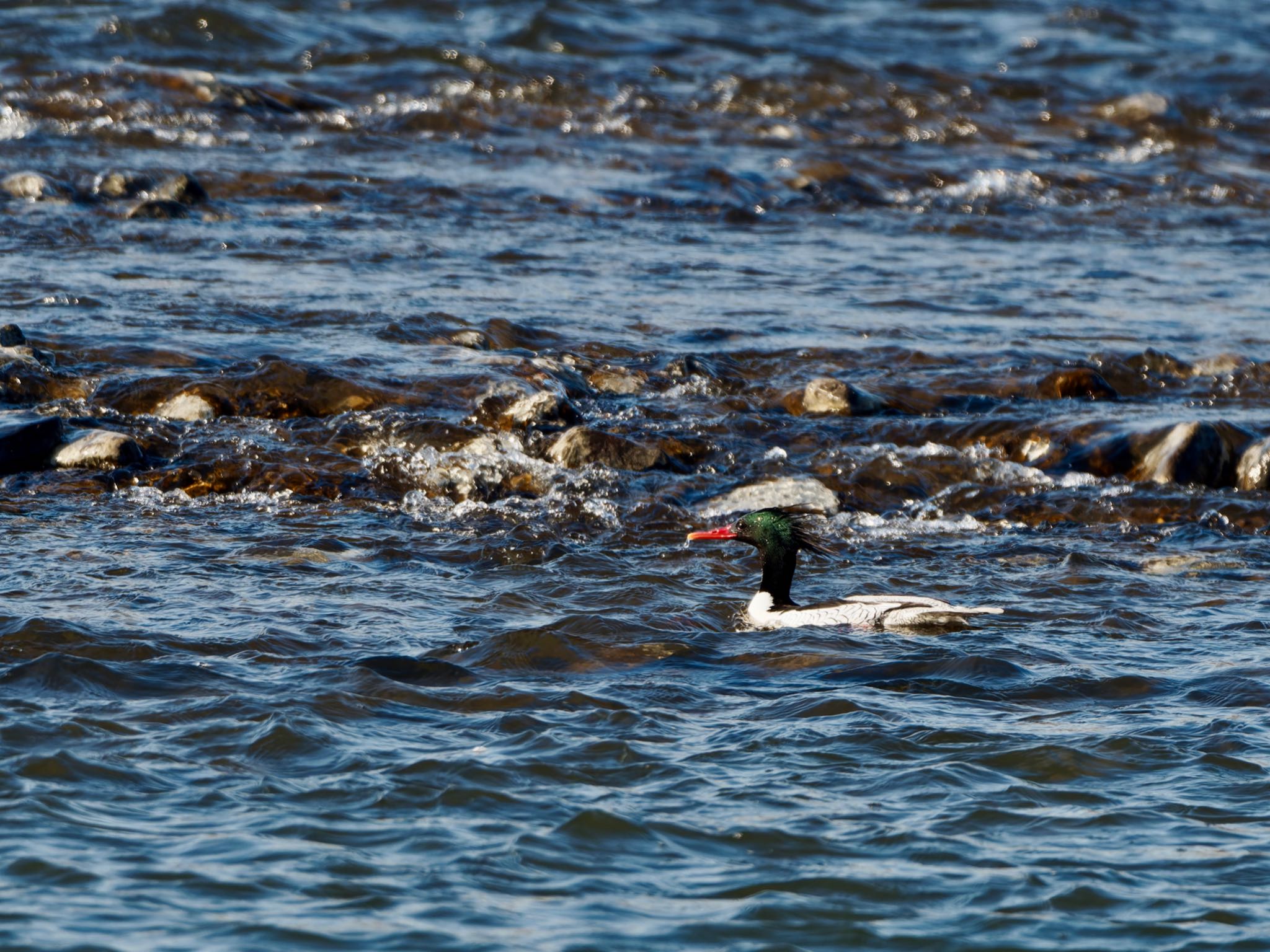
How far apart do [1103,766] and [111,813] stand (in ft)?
11.3

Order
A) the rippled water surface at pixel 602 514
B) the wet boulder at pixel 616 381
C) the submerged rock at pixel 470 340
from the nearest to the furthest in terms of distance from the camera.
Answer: the rippled water surface at pixel 602 514, the wet boulder at pixel 616 381, the submerged rock at pixel 470 340

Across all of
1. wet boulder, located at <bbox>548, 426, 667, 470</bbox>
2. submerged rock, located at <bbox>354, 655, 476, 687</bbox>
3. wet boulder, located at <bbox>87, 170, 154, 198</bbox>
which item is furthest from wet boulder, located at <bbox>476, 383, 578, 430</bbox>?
wet boulder, located at <bbox>87, 170, 154, 198</bbox>

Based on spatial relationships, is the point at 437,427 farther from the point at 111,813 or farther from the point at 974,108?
the point at 974,108

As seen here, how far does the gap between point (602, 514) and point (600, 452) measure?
0.80m

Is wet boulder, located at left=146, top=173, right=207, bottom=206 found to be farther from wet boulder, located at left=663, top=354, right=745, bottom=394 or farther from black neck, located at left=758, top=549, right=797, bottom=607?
black neck, located at left=758, top=549, right=797, bottom=607

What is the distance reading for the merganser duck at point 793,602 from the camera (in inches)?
300

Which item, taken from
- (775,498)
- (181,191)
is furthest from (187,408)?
(181,191)

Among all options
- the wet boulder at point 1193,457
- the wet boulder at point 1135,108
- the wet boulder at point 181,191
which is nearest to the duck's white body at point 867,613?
the wet boulder at point 1193,457

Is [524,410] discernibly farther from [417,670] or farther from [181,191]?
[181,191]

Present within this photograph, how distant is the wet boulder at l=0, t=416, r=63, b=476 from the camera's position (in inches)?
367

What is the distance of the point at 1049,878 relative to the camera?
521 cm

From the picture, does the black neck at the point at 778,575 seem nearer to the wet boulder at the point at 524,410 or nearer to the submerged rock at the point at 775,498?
the submerged rock at the point at 775,498

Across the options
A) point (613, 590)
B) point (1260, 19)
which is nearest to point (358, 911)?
point (613, 590)

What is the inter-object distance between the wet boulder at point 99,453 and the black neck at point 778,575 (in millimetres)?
3720
